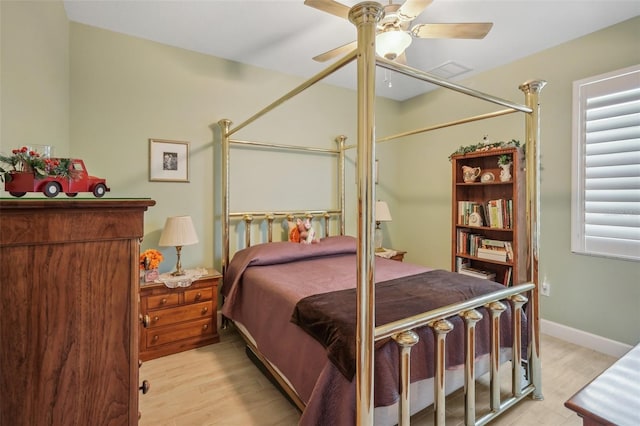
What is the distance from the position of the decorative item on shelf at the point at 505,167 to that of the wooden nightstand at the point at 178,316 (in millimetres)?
2615

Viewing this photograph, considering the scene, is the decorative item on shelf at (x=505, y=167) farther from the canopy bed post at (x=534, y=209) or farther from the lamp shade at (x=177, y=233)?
the lamp shade at (x=177, y=233)

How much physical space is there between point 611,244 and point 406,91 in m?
2.56

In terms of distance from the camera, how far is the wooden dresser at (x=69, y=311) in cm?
68

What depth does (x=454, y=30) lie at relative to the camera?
1.71m

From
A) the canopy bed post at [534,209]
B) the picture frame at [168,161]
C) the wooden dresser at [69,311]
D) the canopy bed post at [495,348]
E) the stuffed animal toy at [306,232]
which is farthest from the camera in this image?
the stuffed animal toy at [306,232]

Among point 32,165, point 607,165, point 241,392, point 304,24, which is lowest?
point 241,392

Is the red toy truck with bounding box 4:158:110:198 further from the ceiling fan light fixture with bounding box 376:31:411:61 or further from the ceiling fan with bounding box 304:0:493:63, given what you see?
the ceiling fan light fixture with bounding box 376:31:411:61

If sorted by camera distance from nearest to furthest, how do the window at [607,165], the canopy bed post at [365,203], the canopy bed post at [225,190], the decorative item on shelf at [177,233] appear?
the canopy bed post at [365,203]
the window at [607,165]
the decorative item on shelf at [177,233]
the canopy bed post at [225,190]

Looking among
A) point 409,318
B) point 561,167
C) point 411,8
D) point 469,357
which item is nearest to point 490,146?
point 561,167

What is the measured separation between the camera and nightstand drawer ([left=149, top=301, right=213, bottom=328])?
2.26 meters

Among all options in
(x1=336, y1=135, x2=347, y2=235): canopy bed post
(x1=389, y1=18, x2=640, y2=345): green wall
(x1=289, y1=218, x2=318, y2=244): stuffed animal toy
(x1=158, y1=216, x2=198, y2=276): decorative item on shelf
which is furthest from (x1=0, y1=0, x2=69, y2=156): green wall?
(x1=389, y1=18, x2=640, y2=345): green wall

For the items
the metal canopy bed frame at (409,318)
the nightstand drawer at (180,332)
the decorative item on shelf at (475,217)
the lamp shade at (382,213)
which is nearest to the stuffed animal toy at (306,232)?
the lamp shade at (382,213)

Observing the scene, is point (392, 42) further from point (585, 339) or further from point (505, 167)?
point (585, 339)

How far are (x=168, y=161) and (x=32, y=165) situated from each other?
6.06 feet
